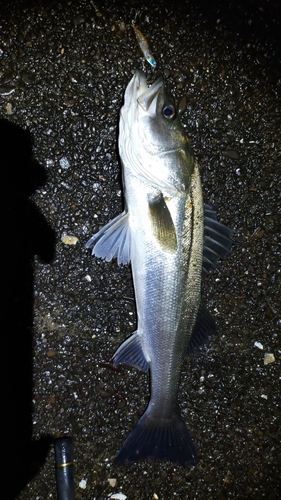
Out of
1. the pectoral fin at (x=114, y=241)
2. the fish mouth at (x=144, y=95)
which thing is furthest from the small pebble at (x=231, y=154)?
the pectoral fin at (x=114, y=241)

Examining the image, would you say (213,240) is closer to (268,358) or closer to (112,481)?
(268,358)

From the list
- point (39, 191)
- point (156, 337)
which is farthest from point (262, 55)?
point (156, 337)

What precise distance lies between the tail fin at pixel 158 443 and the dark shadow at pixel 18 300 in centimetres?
48

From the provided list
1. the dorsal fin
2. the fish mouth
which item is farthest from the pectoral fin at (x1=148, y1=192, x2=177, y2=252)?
the fish mouth

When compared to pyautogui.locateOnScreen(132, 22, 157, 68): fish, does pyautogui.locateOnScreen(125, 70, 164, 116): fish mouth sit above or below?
below

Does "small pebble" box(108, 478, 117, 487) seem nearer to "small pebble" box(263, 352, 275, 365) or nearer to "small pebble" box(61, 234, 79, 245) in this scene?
"small pebble" box(263, 352, 275, 365)

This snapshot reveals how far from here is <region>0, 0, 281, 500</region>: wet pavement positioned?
224 centimetres

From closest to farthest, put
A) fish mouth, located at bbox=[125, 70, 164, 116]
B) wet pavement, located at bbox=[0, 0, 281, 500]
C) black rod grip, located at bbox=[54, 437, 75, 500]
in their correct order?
fish mouth, located at bbox=[125, 70, 164, 116] → black rod grip, located at bbox=[54, 437, 75, 500] → wet pavement, located at bbox=[0, 0, 281, 500]

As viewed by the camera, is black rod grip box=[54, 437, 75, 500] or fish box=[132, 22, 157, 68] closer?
black rod grip box=[54, 437, 75, 500]

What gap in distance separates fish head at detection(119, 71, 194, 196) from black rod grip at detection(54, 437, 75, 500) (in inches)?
59.8

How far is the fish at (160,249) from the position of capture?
2.00 meters

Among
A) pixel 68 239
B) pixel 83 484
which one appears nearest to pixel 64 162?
pixel 68 239

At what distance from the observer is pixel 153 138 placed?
1.98 metres

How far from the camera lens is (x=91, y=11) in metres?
2.28
